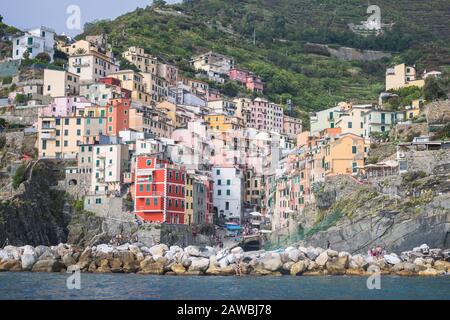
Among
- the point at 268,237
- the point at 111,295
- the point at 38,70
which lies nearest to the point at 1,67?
the point at 38,70

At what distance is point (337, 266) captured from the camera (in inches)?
2007

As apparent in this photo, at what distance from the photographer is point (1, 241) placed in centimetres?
6688

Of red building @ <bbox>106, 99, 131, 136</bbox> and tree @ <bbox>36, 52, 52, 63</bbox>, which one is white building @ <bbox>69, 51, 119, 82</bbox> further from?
red building @ <bbox>106, 99, 131, 136</bbox>

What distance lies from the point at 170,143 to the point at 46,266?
31049 mm

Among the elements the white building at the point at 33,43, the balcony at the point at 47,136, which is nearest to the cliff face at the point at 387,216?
the balcony at the point at 47,136

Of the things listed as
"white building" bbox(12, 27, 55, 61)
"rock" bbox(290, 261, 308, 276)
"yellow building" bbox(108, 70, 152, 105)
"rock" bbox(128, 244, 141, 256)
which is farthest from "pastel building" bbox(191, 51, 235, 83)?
"rock" bbox(290, 261, 308, 276)

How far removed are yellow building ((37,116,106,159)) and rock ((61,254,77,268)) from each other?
84.4 feet

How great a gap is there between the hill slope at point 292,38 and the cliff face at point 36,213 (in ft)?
157

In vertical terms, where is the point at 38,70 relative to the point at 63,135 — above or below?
above

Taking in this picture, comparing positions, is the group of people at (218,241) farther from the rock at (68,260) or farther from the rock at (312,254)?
the rock at (312,254)

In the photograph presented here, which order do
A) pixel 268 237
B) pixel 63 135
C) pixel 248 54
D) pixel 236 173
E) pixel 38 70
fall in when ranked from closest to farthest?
pixel 268 237 → pixel 63 135 → pixel 236 173 → pixel 38 70 → pixel 248 54

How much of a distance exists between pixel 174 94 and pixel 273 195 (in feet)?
99.5

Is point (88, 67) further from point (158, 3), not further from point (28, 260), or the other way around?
point (158, 3)
